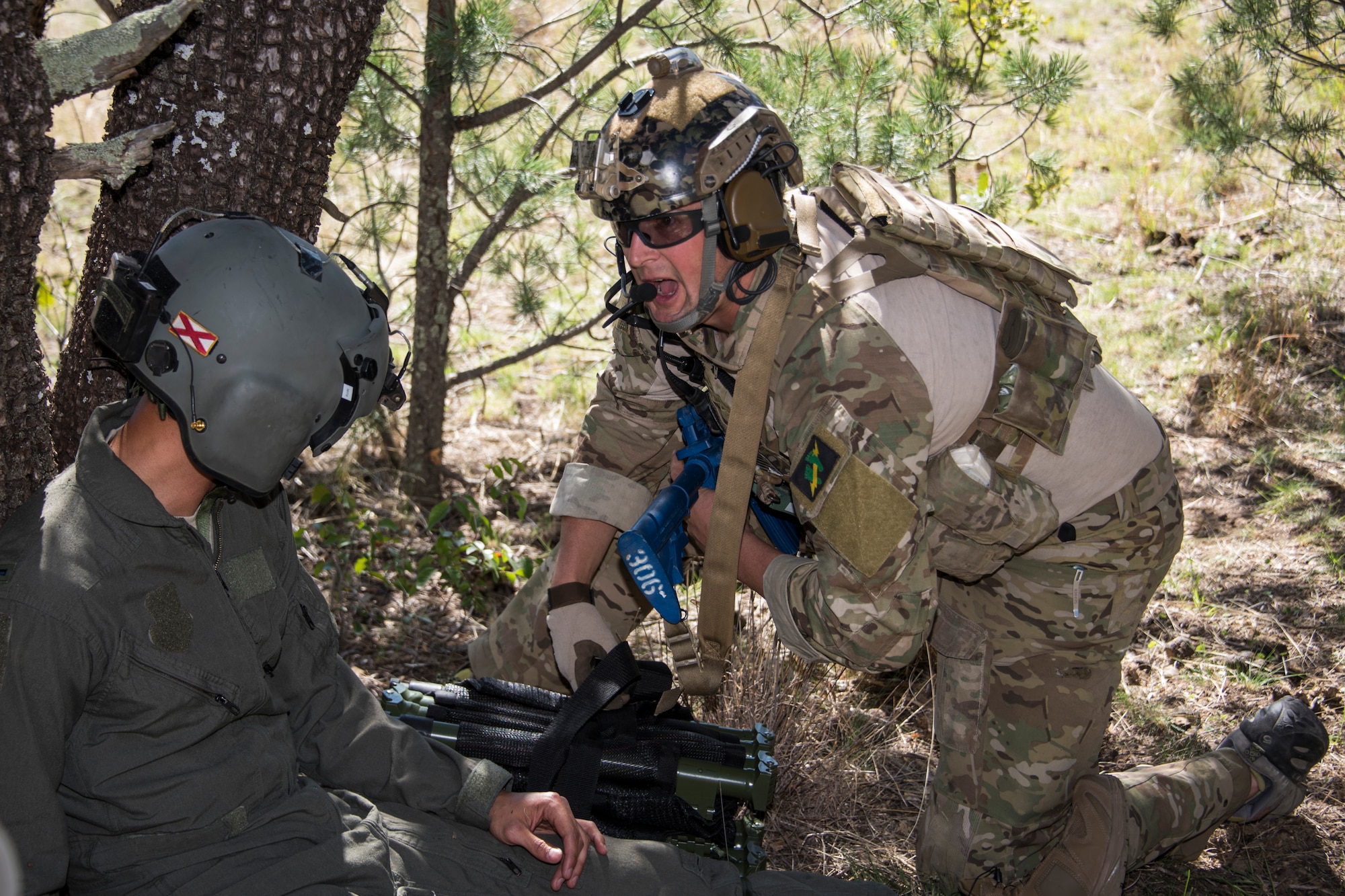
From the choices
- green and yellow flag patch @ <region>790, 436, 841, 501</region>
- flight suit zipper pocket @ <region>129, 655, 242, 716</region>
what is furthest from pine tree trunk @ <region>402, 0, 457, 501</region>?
flight suit zipper pocket @ <region>129, 655, 242, 716</region>

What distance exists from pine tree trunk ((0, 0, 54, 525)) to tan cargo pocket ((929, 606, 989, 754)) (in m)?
2.32

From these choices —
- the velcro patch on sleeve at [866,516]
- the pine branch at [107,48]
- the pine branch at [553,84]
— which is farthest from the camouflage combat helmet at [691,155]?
the pine branch at [553,84]

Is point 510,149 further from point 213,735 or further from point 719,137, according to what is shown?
point 213,735

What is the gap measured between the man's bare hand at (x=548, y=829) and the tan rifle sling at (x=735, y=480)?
0.63 meters

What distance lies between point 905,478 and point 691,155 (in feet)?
2.88

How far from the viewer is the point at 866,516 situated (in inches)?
92.1

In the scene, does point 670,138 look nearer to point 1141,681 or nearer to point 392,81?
point 392,81

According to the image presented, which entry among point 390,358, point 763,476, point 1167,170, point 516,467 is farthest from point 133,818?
point 1167,170

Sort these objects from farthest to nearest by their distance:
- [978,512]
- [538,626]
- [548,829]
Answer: [538,626], [978,512], [548,829]

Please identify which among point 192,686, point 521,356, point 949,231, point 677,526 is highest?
point 949,231

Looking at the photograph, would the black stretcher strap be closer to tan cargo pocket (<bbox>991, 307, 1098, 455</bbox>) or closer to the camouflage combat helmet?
the camouflage combat helmet

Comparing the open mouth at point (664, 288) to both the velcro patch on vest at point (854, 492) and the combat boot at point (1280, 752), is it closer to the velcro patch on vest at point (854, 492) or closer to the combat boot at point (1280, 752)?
the velcro patch on vest at point (854, 492)

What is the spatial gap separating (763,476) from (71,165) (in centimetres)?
169

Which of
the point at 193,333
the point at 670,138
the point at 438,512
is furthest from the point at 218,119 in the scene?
the point at 438,512
